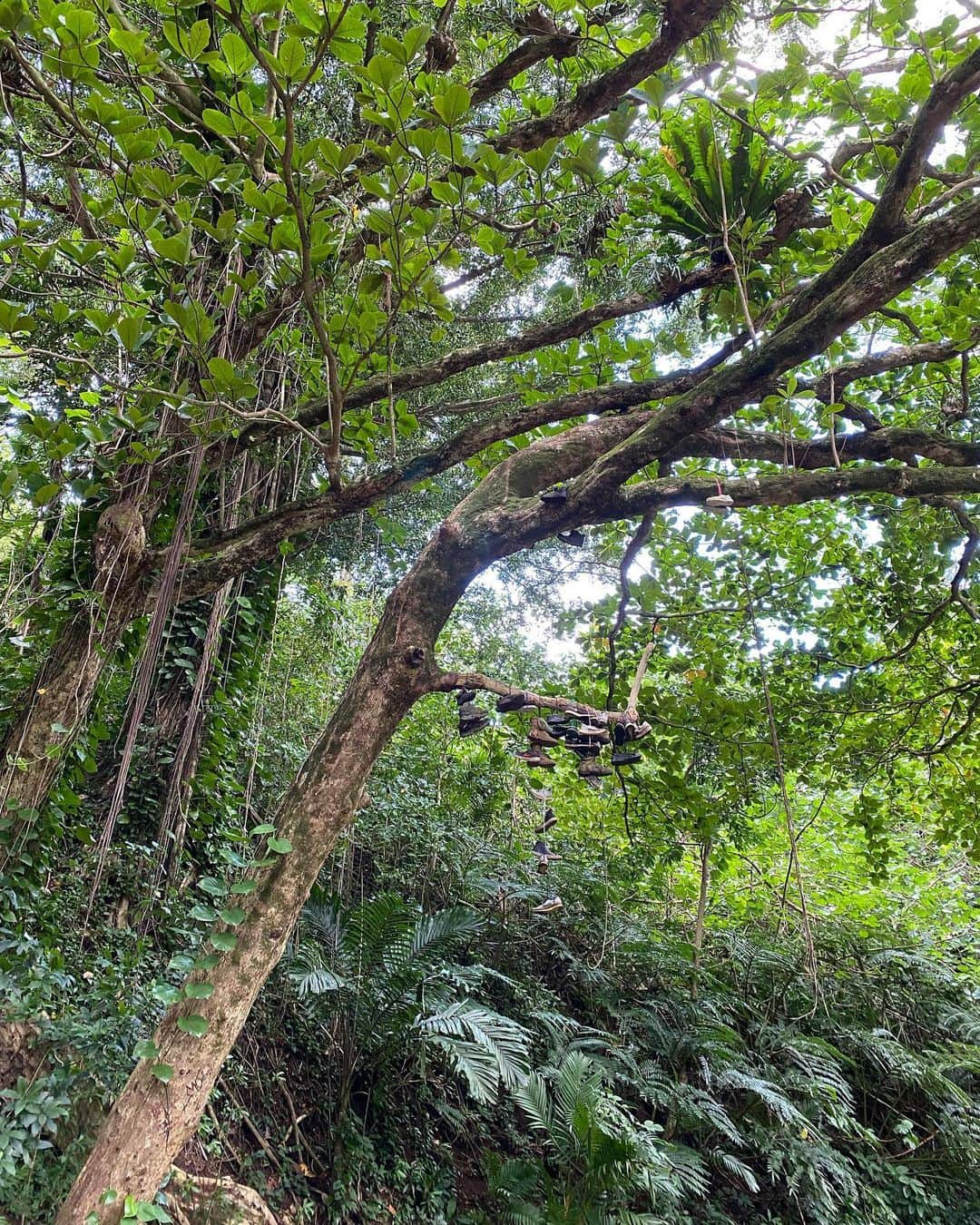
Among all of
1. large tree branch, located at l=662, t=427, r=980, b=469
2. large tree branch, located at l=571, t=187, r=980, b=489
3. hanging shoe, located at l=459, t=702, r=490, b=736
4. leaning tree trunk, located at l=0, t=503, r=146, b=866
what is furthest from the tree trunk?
large tree branch, located at l=662, t=427, r=980, b=469

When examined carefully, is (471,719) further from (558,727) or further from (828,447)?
(828,447)

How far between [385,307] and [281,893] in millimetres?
2135

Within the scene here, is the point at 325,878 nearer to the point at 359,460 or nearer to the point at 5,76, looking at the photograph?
the point at 359,460

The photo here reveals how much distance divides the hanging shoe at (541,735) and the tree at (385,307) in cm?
22

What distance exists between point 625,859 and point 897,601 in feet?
8.04

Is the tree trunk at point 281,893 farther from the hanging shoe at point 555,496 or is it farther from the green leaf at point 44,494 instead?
the green leaf at point 44,494

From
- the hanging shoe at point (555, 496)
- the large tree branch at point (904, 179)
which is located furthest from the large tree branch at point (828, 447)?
the large tree branch at point (904, 179)

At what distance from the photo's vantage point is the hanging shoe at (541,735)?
2059mm

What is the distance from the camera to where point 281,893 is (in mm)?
1881

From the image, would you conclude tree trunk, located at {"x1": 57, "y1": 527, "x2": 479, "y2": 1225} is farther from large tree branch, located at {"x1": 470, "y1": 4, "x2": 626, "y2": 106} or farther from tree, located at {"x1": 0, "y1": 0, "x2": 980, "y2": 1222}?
large tree branch, located at {"x1": 470, "y1": 4, "x2": 626, "y2": 106}

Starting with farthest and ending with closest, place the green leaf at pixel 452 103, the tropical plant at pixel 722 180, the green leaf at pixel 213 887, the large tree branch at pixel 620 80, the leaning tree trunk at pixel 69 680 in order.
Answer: the tropical plant at pixel 722 180, the leaning tree trunk at pixel 69 680, the large tree branch at pixel 620 80, the green leaf at pixel 213 887, the green leaf at pixel 452 103

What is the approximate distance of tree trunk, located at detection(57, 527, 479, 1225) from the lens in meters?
1.67

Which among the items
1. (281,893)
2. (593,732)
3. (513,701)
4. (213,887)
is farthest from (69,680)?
(593,732)

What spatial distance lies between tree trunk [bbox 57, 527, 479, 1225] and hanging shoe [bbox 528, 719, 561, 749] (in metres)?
0.37
